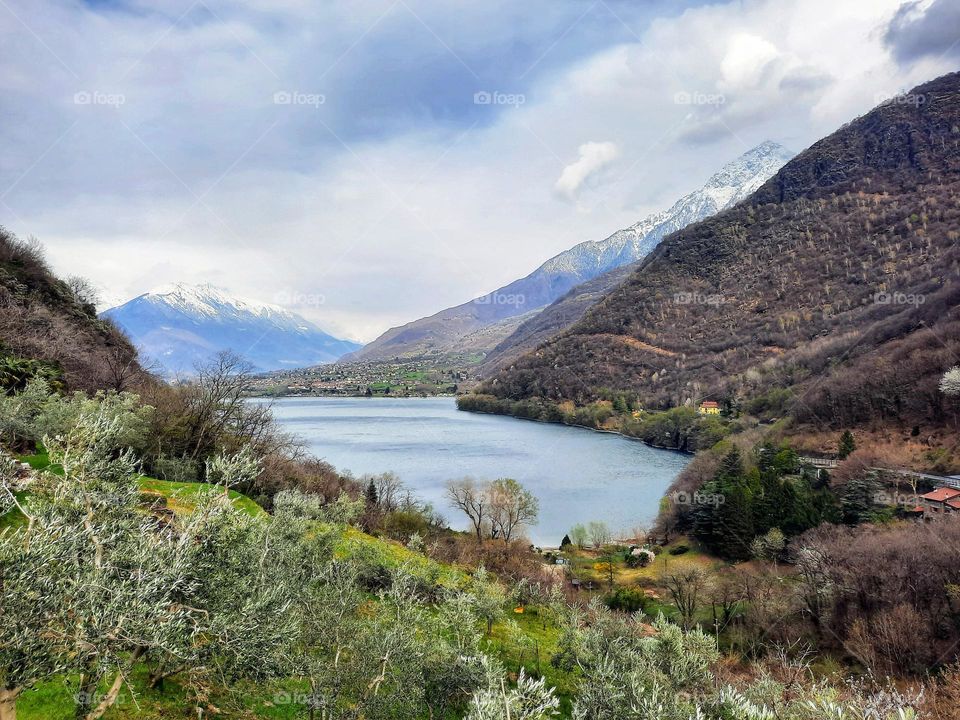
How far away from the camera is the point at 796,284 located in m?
117

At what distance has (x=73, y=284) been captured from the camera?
38406 mm

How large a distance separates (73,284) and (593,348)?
4182 inches

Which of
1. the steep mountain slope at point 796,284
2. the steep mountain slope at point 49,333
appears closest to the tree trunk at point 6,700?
the steep mountain slope at point 49,333

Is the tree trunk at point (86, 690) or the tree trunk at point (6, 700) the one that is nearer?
the tree trunk at point (6, 700)

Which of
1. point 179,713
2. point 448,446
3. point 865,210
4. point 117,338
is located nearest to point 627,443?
point 448,446

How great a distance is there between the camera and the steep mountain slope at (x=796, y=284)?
83.2 metres

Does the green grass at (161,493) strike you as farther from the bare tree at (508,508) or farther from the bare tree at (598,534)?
the bare tree at (598,534)

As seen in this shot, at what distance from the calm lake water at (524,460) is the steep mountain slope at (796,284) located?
21099 mm

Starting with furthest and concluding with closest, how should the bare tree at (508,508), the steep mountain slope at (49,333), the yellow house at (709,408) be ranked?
the yellow house at (709,408), the bare tree at (508,508), the steep mountain slope at (49,333)

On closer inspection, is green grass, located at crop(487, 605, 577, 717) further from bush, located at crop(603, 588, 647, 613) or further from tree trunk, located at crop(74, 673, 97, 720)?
tree trunk, located at crop(74, 673, 97, 720)

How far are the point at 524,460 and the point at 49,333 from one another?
49744mm

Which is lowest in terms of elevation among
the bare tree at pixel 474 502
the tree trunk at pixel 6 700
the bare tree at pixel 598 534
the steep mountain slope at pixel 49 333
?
the bare tree at pixel 598 534

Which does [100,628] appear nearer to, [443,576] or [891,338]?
[443,576]

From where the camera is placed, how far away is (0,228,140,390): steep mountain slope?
21375mm
